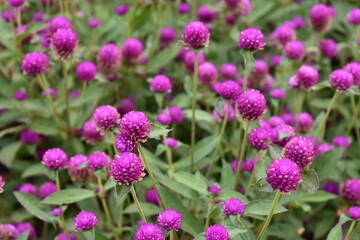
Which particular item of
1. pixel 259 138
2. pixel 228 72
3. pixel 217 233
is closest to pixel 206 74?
pixel 228 72

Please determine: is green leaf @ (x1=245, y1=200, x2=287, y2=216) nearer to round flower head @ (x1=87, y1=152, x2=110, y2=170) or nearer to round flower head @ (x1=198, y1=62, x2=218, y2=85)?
round flower head @ (x1=87, y1=152, x2=110, y2=170)

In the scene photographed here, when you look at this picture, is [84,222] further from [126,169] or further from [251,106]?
[251,106]

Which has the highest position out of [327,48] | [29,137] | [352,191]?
[327,48]

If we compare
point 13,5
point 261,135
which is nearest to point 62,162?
point 261,135

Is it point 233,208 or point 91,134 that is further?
point 91,134

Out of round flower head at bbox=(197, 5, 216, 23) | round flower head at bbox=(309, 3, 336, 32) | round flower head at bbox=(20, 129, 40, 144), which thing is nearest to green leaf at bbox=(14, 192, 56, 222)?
round flower head at bbox=(20, 129, 40, 144)

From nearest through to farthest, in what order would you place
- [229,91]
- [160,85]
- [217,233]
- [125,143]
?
[217,233], [125,143], [229,91], [160,85]

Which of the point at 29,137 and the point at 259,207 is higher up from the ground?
the point at 259,207

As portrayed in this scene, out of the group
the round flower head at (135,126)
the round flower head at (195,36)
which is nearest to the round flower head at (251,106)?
the round flower head at (195,36)
